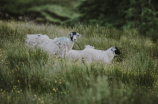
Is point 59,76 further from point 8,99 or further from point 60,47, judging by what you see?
point 60,47

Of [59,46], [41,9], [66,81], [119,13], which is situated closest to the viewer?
[66,81]

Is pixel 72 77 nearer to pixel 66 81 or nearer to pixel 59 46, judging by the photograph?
pixel 66 81

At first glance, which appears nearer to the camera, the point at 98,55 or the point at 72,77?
the point at 72,77

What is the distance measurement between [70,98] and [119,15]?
8714 mm

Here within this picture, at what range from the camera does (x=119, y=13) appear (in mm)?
10297

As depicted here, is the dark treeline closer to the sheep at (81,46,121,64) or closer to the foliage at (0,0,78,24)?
the sheep at (81,46,121,64)

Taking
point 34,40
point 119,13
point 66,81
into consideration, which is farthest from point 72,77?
point 119,13

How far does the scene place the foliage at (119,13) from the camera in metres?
9.49

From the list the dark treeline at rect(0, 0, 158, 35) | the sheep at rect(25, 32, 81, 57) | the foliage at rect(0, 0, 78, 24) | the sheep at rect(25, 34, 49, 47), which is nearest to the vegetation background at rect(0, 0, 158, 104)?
the sheep at rect(25, 32, 81, 57)

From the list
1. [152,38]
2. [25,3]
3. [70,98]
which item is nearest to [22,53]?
[70,98]

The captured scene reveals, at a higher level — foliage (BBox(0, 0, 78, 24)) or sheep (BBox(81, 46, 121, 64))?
foliage (BBox(0, 0, 78, 24))

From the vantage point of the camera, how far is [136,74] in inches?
154

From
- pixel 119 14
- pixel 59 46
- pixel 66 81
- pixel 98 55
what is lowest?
pixel 66 81

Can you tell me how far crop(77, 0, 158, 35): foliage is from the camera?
31.1ft
